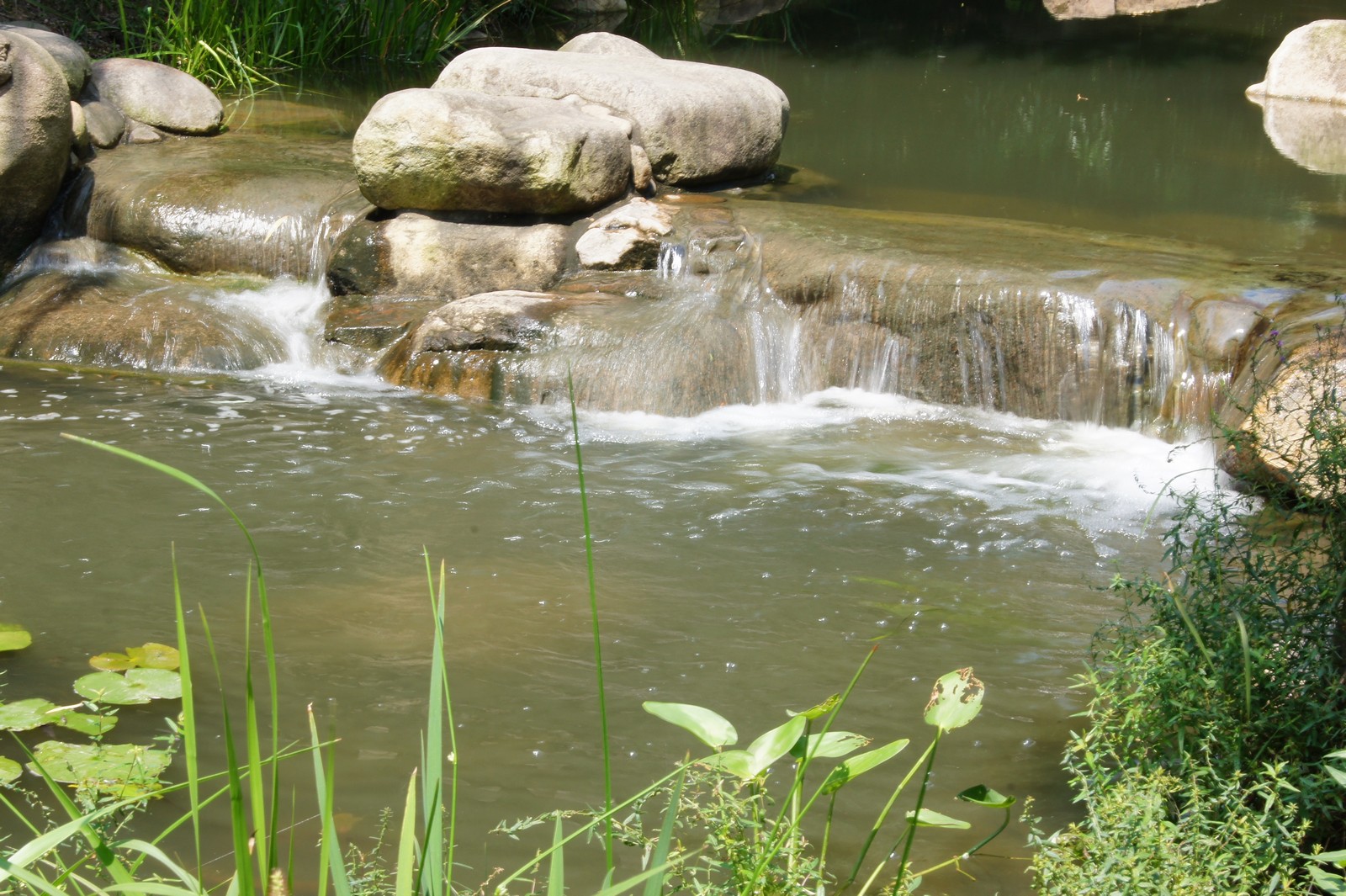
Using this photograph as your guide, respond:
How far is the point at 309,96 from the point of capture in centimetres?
1070

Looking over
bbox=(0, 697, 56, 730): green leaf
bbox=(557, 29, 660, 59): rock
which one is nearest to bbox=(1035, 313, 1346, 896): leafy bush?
bbox=(0, 697, 56, 730): green leaf

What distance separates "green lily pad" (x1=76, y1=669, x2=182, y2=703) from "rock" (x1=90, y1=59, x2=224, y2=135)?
655 cm

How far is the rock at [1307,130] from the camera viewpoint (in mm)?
9734

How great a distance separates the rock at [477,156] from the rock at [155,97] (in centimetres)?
246

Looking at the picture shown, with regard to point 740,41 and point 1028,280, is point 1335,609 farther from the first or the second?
point 740,41

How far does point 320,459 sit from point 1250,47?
523 inches

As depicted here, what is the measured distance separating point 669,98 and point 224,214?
2.80m

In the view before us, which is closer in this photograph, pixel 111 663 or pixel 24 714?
pixel 24 714

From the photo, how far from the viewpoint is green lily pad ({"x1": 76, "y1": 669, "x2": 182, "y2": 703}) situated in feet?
10.9

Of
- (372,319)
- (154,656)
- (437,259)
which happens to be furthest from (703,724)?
(437,259)

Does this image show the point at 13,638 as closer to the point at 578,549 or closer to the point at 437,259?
Answer: the point at 578,549

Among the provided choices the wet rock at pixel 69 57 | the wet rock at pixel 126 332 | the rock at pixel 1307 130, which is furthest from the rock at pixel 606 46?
the rock at pixel 1307 130

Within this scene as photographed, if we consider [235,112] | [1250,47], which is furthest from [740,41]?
[235,112]

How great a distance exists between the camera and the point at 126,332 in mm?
6758
